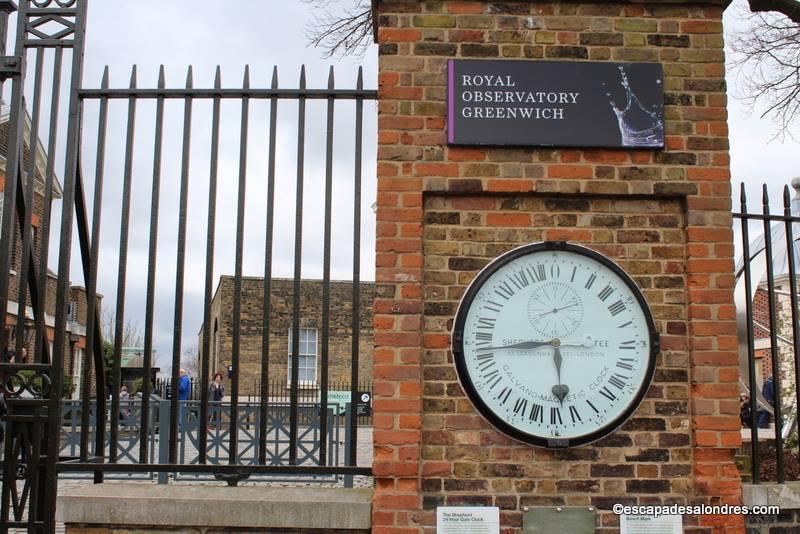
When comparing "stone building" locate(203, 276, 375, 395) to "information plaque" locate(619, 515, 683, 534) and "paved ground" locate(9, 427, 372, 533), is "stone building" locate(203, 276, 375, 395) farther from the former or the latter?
"information plaque" locate(619, 515, 683, 534)

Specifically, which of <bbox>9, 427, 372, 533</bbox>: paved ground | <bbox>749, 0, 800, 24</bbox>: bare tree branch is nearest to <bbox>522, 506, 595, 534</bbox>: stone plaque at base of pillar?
<bbox>9, 427, 372, 533</bbox>: paved ground

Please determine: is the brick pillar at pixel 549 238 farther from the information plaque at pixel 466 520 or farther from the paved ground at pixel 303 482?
the paved ground at pixel 303 482

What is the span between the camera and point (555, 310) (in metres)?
3.74

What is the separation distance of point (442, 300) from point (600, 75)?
4.51 feet

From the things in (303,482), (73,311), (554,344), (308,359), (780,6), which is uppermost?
(780,6)

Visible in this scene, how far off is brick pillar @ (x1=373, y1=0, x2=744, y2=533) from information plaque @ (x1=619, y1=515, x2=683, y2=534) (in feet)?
0.14

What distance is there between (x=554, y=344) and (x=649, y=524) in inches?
36.7

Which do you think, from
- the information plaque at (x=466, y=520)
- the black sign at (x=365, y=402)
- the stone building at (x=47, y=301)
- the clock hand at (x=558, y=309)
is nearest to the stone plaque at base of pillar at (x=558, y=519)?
the information plaque at (x=466, y=520)

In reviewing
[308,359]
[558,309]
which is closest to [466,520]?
[558,309]

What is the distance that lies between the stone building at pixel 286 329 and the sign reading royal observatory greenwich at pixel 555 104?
18.8m

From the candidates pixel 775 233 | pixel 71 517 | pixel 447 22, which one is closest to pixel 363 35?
pixel 775 233

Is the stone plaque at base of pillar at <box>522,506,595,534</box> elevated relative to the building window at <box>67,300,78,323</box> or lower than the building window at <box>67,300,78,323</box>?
lower

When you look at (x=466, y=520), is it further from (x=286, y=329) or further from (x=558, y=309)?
(x=286, y=329)

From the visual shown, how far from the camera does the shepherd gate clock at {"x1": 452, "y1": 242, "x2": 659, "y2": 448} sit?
3.63 m
